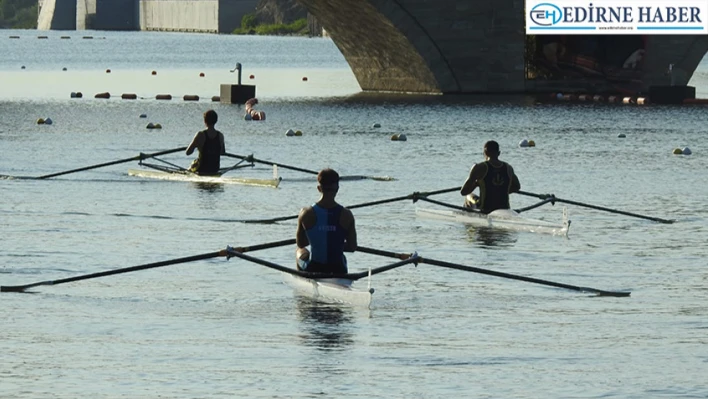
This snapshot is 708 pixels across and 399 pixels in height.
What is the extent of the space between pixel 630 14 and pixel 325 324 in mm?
60387

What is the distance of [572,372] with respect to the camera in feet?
60.2

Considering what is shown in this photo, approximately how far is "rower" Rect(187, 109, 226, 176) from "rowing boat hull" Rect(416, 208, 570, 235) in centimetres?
721

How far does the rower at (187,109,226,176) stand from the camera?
37.8m

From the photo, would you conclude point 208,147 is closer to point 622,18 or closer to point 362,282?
point 362,282

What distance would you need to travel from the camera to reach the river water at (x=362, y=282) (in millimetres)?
18156

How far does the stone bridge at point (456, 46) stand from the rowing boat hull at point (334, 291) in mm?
52279

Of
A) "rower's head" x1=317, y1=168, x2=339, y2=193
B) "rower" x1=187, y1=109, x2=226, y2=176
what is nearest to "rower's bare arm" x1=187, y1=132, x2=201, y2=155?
"rower" x1=187, y1=109, x2=226, y2=176

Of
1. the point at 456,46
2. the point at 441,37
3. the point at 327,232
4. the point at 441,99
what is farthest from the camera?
the point at 456,46

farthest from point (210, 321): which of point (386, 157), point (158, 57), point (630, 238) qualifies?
point (158, 57)

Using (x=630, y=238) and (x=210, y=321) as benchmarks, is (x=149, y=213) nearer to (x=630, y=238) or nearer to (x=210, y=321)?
(x=630, y=238)

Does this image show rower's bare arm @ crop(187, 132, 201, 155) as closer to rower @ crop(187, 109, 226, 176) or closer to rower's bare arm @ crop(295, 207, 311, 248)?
rower @ crop(187, 109, 226, 176)

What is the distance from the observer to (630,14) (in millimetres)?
79375

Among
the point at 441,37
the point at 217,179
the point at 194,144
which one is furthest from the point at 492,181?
the point at 441,37

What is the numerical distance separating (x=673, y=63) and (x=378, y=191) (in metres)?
45.7
